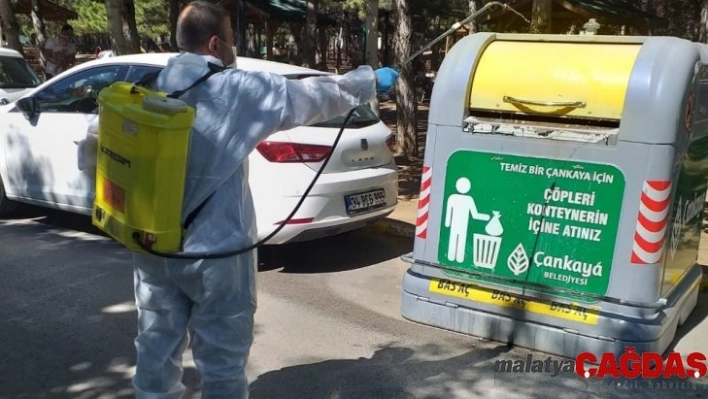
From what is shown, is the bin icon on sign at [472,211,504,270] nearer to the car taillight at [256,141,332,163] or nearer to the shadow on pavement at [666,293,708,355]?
the shadow on pavement at [666,293,708,355]

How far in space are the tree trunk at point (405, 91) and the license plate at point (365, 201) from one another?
412cm

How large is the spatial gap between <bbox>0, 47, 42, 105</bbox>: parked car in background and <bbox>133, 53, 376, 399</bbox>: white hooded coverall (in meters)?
8.23

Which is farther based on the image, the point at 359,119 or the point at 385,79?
the point at 359,119

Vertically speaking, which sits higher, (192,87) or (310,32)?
(310,32)

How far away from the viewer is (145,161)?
8.49 ft

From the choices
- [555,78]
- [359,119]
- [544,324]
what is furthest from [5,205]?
[555,78]

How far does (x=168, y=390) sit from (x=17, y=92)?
7987mm

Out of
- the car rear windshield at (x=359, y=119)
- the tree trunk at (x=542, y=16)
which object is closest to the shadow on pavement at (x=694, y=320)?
the car rear windshield at (x=359, y=119)

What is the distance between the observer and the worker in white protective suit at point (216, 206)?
2.72 metres

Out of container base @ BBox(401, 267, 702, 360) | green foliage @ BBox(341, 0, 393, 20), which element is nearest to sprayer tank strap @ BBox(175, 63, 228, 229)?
container base @ BBox(401, 267, 702, 360)

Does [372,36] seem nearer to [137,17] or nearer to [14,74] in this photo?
[14,74]

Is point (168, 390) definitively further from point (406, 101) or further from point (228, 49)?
point (406, 101)

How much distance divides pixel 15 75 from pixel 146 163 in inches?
357

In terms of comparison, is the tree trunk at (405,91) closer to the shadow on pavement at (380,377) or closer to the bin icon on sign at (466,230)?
the bin icon on sign at (466,230)
